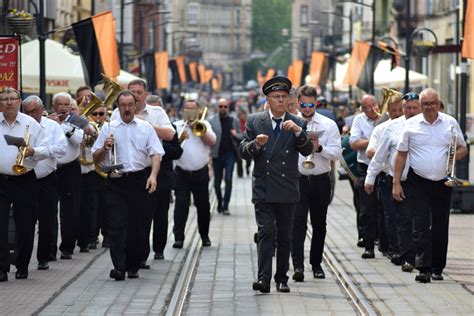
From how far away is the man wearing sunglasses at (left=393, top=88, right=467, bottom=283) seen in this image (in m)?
15.1

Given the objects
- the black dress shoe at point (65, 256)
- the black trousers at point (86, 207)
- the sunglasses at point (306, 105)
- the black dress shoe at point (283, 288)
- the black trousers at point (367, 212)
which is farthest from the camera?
the black trousers at point (86, 207)

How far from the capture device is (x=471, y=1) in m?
20.2

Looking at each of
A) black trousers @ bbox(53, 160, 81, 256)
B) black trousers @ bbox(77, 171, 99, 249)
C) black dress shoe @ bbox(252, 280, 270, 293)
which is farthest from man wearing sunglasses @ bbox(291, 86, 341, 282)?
black trousers @ bbox(77, 171, 99, 249)

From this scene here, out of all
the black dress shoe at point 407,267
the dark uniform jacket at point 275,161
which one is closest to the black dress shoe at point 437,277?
the black dress shoe at point 407,267

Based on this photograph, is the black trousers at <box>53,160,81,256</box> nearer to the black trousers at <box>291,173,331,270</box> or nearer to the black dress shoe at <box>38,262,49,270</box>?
the black dress shoe at <box>38,262,49,270</box>

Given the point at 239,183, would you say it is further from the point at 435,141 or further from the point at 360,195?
the point at 435,141

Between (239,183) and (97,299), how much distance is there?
24.6 m

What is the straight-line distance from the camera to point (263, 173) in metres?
14.4

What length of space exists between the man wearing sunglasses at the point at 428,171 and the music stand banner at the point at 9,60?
16.9ft

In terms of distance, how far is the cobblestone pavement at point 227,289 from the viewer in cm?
1334

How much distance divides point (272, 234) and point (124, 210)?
188 cm

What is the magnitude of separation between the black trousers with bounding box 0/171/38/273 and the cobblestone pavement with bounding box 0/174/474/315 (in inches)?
9.8

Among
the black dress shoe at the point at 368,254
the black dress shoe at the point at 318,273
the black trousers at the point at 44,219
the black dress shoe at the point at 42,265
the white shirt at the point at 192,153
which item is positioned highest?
the white shirt at the point at 192,153

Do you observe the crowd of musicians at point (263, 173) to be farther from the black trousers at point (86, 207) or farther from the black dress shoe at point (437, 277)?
the black trousers at point (86, 207)
